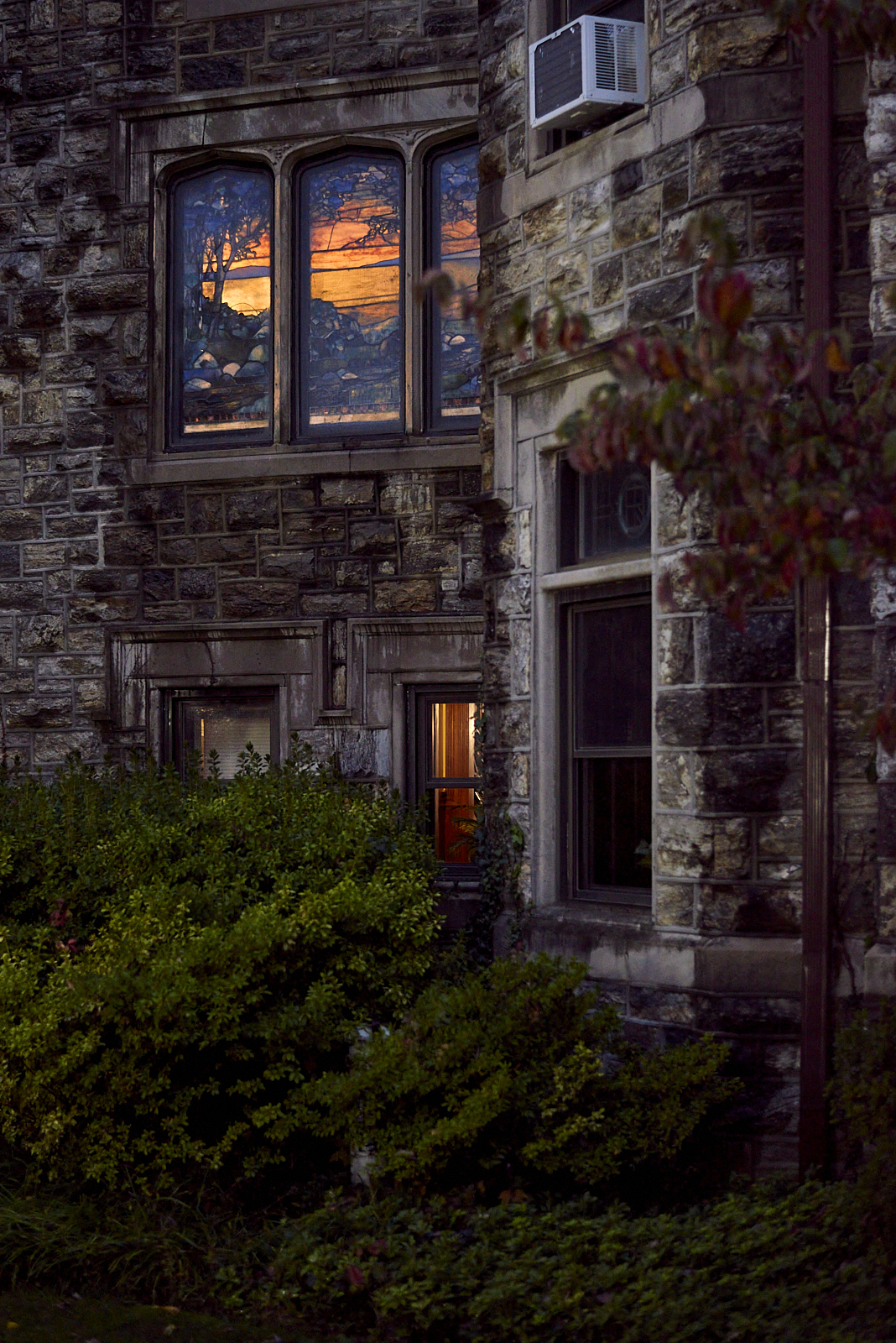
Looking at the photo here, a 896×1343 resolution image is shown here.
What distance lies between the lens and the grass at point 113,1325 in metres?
4.84

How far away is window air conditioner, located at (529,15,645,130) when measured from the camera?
6.89 meters

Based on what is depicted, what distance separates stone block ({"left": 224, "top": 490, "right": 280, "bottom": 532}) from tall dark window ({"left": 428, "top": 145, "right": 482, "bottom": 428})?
3.67 ft

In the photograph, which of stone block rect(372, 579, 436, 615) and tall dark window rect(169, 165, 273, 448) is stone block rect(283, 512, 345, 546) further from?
tall dark window rect(169, 165, 273, 448)

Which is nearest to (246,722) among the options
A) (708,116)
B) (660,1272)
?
(708,116)

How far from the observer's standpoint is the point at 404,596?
938 cm

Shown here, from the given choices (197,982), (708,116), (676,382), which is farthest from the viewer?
(708,116)

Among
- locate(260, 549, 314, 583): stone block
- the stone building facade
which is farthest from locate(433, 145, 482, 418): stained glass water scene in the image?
locate(260, 549, 314, 583): stone block

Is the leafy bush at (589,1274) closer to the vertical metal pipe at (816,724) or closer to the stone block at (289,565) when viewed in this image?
the vertical metal pipe at (816,724)

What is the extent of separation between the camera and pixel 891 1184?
477 cm

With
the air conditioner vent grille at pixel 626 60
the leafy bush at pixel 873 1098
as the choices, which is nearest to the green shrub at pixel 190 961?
the leafy bush at pixel 873 1098

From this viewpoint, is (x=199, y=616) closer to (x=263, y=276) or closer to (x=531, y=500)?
(x=263, y=276)

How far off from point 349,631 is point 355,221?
2.67 meters

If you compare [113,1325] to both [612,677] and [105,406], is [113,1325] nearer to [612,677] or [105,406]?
[612,677]

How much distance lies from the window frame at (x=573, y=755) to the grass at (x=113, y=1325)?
107 inches
